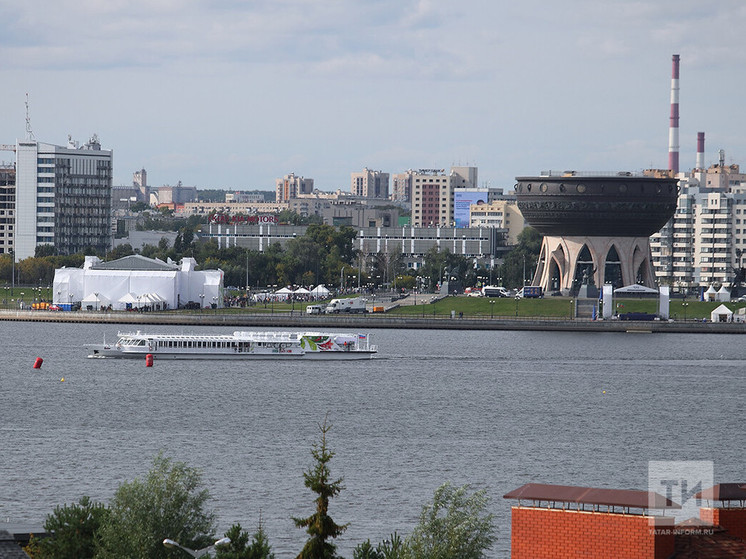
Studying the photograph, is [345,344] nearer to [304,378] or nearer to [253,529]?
[304,378]

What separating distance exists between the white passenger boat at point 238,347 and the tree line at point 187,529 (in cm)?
6795

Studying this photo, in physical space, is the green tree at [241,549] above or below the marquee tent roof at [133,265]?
below

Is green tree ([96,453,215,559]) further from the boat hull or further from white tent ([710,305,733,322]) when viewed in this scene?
white tent ([710,305,733,322])

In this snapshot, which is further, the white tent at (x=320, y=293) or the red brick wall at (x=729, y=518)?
the white tent at (x=320, y=293)

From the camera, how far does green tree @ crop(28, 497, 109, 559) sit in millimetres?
33375

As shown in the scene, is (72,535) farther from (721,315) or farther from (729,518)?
(721,315)

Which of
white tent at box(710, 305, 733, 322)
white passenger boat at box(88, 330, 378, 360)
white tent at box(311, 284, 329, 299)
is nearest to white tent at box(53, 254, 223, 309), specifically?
white tent at box(311, 284, 329, 299)

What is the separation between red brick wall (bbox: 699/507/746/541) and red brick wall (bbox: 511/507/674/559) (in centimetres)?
203

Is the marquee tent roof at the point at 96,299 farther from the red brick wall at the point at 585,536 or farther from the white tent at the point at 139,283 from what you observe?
the red brick wall at the point at 585,536

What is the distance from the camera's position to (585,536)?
26422 mm

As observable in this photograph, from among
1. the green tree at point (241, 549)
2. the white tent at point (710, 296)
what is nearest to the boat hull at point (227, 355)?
the green tree at point (241, 549)

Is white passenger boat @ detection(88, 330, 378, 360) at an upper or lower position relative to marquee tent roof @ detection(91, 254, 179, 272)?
lower

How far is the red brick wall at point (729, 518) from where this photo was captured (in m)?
27.9

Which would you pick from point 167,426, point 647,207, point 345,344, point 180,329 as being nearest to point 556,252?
point 647,207
